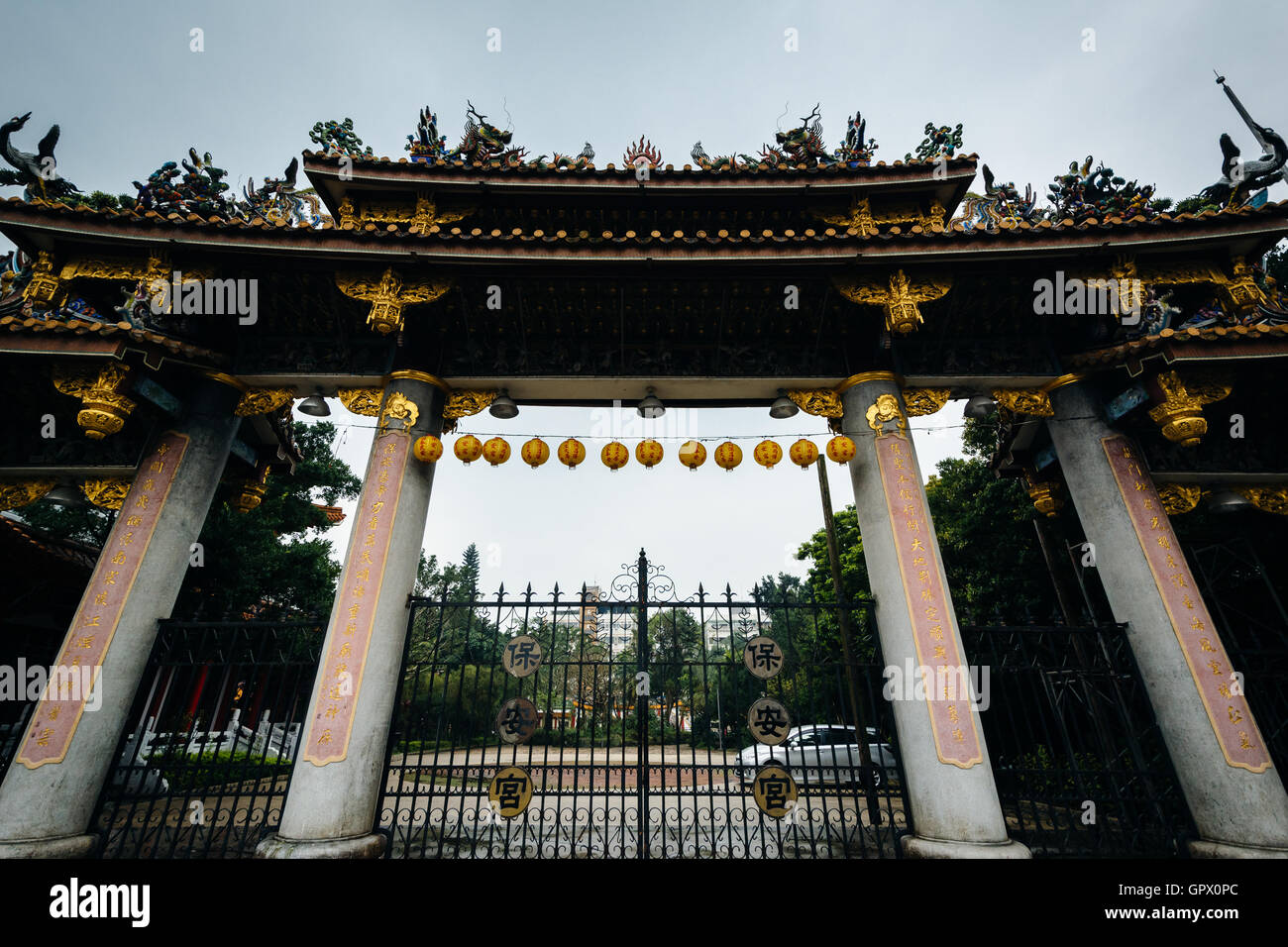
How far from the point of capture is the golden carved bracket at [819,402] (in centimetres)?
783

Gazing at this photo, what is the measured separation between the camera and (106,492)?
282 inches

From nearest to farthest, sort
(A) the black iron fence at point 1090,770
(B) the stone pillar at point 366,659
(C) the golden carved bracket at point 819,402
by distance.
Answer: (B) the stone pillar at point 366,659, (A) the black iron fence at point 1090,770, (C) the golden carved bracket at point 819,402

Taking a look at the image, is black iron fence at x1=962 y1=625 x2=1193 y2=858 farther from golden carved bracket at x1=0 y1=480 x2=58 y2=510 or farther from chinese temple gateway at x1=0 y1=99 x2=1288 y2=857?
golden carved bracket at x1=0 y1=480 x2=58 y2=510

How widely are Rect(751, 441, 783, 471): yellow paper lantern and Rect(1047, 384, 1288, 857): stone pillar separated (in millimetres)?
3902

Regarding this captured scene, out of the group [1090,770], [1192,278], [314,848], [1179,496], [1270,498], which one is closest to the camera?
[314,848]

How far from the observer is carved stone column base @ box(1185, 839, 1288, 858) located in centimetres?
528

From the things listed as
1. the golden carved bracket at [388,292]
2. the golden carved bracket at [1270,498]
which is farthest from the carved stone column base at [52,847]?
the golden carved bracket at [1270,498]

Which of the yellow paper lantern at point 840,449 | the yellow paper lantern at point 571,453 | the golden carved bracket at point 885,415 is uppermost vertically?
the golden carved bracket at point 885,415

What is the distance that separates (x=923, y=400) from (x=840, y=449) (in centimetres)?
164

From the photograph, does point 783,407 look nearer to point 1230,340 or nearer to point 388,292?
point 1230,340

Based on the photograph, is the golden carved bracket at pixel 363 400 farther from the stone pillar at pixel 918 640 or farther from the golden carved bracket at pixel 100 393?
the stone pillar at pixel 918 640

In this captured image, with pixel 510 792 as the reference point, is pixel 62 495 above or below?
above

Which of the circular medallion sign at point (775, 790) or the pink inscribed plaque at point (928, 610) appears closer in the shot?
the pink inscribed plaque at point (928, 610)

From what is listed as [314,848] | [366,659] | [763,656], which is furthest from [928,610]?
[314,848]
